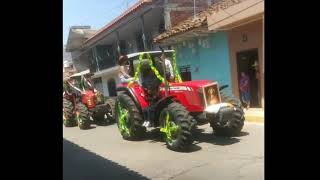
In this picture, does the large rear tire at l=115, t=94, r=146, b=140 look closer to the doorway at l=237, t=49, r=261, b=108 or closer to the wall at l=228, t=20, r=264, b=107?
the wall at l=228, t=20, r=264, b=107

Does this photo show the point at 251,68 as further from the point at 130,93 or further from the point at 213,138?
the point at 130,93

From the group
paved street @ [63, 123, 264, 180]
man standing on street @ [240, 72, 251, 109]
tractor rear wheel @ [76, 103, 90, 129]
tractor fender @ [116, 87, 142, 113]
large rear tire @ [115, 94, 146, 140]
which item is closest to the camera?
man standing on street @ [240, 72, 251, 109]

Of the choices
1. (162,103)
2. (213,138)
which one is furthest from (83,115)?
(213,138)

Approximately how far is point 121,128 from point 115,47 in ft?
3.31

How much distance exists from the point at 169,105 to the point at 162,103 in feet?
0.44

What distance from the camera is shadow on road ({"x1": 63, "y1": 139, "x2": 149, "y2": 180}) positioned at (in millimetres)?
3480

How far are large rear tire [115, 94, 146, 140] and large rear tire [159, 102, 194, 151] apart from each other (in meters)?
0.31

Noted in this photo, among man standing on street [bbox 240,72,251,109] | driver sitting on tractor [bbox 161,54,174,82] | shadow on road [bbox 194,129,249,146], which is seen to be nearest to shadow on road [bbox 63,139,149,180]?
shadow on road [bbox 194,129,249,146]

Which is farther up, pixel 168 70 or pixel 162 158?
pixel 168 70

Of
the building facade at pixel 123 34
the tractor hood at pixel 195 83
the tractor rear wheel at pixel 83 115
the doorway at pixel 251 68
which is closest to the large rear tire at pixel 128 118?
the building facade at pixel 123 34

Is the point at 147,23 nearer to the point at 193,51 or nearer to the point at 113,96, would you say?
the point at 193,51

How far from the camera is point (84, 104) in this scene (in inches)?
225

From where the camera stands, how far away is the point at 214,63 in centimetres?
317
